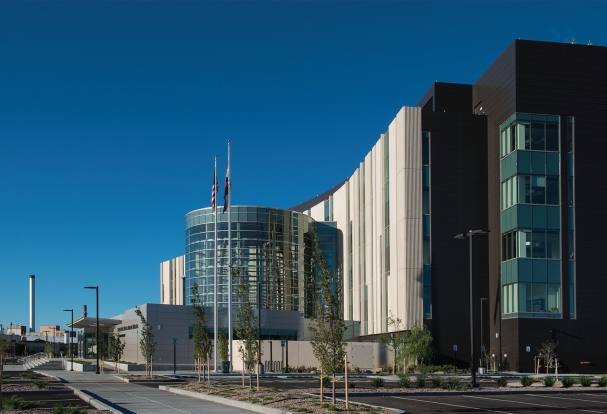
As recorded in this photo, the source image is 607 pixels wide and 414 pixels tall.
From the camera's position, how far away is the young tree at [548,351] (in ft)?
181

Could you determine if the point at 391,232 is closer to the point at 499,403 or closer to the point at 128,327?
the point at 128,327

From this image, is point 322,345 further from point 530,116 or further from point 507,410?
point 530,116

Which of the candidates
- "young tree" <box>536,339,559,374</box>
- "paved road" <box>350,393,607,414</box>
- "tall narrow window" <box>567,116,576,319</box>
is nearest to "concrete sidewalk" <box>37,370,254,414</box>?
"paved road" <box>350,393,607,414</box>

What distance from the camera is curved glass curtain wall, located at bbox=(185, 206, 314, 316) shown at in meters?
87.3

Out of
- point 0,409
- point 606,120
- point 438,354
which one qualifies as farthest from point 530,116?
point 0,409

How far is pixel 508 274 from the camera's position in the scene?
194 feet

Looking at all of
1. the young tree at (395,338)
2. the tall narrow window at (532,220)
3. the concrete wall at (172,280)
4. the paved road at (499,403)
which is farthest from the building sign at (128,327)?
the paved road at (499,403)

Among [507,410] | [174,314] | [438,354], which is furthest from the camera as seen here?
[174,314]

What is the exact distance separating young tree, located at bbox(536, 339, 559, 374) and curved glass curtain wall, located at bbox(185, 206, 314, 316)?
1349 inches

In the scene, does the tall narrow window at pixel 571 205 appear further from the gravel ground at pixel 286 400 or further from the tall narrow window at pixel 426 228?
the gravel ground at pixel 286 400

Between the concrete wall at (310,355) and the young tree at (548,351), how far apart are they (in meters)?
15.4

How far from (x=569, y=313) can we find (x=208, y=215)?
44.1m

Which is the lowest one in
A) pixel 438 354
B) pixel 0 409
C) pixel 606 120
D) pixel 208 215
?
pixel 438 354

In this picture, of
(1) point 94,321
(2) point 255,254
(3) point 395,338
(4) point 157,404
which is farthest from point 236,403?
(1) point 94,321
